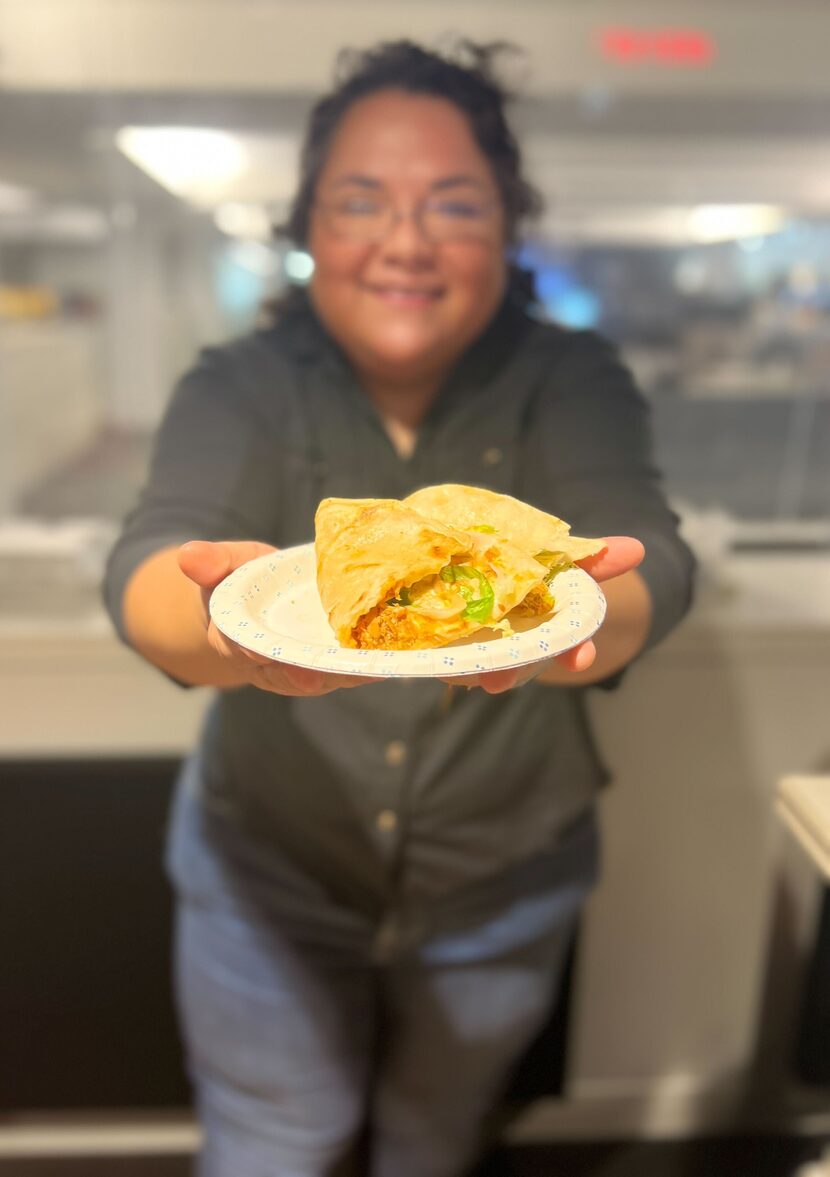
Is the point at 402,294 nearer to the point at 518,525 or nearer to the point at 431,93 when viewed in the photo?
the point at 431,93

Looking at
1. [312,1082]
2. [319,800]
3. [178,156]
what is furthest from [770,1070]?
[178,156]

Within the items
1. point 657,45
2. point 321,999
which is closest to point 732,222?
point 657,45

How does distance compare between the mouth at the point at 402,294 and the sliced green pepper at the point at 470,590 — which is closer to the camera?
the sliced green pepper at the point at 470,590

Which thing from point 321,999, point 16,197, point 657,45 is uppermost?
point 657,45

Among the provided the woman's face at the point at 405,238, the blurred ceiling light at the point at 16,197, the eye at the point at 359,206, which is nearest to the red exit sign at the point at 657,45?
the woman's face at the point at 405,238

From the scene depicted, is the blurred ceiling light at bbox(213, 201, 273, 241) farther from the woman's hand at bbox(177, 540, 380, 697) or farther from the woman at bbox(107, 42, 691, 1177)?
the woman's hand at bbox(177, 540, 380, 697)

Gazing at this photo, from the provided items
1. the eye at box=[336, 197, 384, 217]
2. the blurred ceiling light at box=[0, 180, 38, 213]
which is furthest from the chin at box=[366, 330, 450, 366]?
the blurred ceiling light at box=[0, 180, 38, 213]

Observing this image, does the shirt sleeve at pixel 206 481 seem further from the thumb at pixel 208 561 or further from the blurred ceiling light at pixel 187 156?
the blurred ceiling light at pixel 187 156
